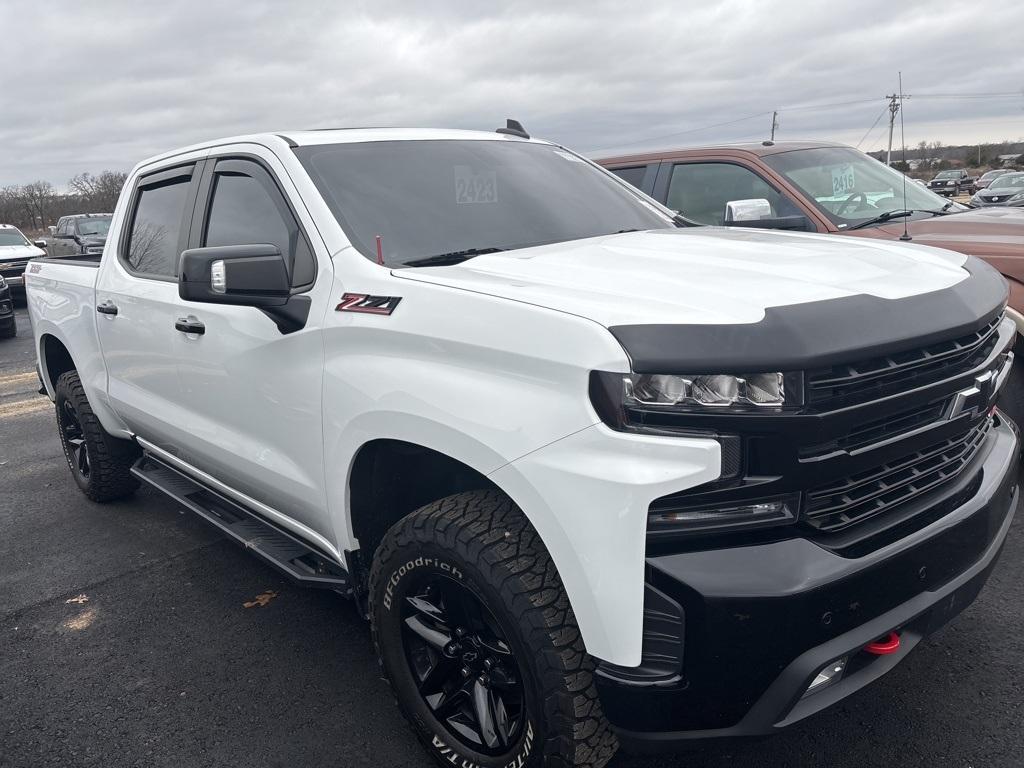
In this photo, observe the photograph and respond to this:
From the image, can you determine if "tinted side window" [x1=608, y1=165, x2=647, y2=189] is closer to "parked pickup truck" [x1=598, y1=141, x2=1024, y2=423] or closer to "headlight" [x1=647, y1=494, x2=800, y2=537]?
"parked pickup truck" [x1=598, y1=141, x2=1024, y2=423]

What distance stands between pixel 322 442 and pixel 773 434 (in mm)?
1436

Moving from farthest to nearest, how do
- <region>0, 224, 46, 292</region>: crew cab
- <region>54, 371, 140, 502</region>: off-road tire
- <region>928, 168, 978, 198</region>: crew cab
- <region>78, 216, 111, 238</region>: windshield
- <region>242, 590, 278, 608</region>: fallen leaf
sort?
1. <region>928, 168, 978, 198</region>: crew cab
2. <region>78, 216, 111, 238</region>: windshield
3. <region>0, 224, 46, 292</region>: crew cab
4. <region>54, 371, 140, 502</region>: off-road tire
5. <region>242, 590, 278, 608</region>: fallen leaf

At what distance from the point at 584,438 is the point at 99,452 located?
3.87m

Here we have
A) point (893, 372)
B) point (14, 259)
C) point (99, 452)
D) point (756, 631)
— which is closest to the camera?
point (756, 631)

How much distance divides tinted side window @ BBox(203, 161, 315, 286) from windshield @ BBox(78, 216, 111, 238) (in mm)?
16277

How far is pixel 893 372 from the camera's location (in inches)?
78.2

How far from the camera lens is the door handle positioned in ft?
10.7

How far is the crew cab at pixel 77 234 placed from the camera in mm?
17406

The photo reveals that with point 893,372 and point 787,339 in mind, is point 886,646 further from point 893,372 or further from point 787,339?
point 787,339

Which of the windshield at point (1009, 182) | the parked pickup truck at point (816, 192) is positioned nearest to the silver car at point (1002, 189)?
the windshield at point (1009, 182)

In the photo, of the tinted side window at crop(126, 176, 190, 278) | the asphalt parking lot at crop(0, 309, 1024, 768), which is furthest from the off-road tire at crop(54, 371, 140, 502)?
the tinted side window at crop(126, 176, 190, 278)

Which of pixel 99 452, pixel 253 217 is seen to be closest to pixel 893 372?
pixel 253 217

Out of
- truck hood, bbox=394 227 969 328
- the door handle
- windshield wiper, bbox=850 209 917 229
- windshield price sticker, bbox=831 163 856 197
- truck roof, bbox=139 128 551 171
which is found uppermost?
truck roof, bbox=139 128 551 171

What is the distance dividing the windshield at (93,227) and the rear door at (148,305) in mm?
15258
